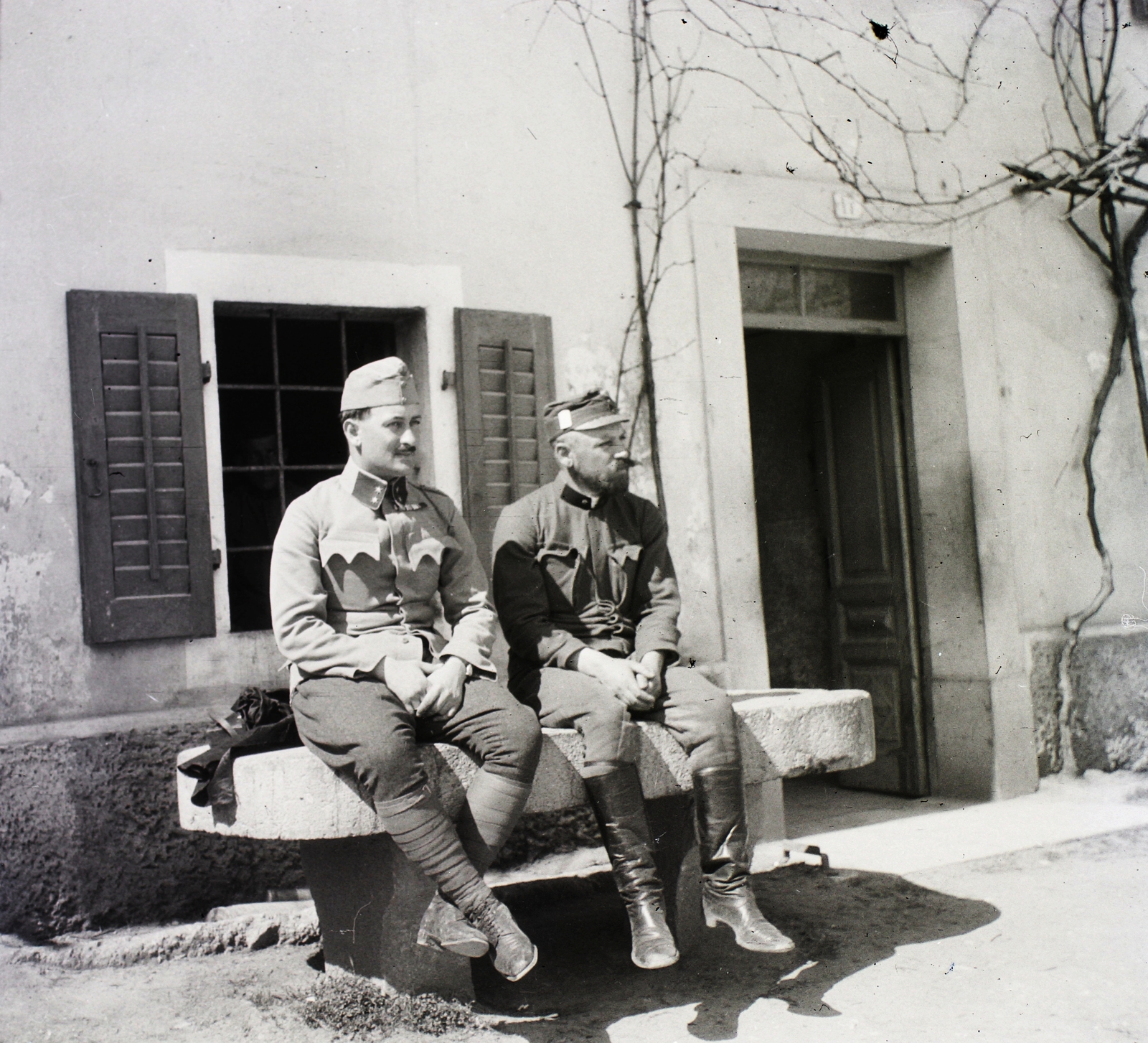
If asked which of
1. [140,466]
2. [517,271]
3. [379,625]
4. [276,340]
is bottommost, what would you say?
[379,625]

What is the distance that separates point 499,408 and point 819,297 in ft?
7.50

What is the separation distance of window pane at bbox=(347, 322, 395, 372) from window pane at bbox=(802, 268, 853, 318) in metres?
2.43

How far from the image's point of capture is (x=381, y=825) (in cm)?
346

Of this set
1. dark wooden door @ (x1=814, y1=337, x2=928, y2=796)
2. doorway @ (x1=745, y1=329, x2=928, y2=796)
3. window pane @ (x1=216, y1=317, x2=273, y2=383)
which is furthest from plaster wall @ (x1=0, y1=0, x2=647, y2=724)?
dark wooden door @ (x1=814, y1=337, x2=928, y2=796)

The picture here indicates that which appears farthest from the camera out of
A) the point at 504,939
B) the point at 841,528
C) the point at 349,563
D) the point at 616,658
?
the point at 841,528

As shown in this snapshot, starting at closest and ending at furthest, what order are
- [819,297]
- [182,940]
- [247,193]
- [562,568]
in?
[562,568]
[182,940]
[247,193]
[819,297]

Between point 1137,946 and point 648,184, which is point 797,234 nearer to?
point 648,184

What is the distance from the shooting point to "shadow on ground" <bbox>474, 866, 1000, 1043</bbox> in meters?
3.60

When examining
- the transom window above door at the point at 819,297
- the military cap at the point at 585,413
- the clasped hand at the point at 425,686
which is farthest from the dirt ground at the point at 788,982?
the transom window above door at the point at 819,297

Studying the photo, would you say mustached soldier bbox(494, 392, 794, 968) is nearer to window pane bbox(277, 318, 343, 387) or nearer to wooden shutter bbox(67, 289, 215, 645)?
wooden shutter bbox(67, 289, 215, 645)

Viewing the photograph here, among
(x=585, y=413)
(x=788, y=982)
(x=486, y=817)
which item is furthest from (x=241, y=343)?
(x=788, y=982)

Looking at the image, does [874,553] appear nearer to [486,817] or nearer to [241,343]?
[241,343]

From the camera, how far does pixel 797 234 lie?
6098 mm

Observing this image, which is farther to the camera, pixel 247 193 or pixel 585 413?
pixel 247 193
